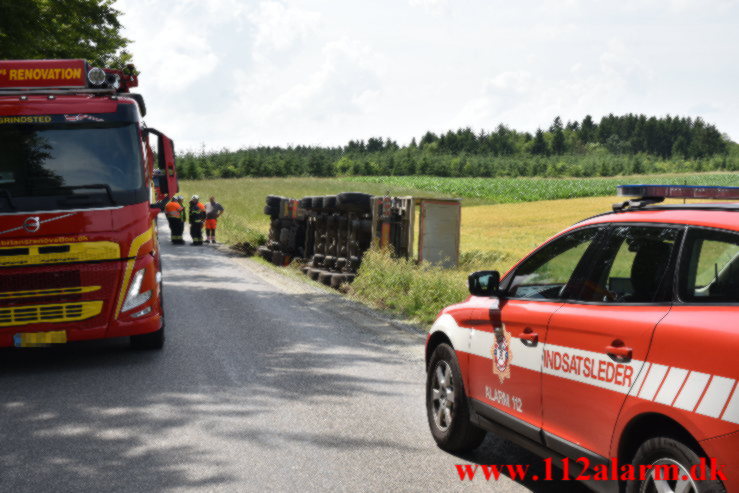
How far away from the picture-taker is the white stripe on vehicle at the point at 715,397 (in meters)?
2.87

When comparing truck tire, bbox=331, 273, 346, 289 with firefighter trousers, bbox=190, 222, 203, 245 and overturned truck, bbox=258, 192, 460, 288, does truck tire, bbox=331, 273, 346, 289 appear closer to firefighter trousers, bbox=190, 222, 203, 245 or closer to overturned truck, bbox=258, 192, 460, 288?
overturned truck, bbox=258, 192, 460, 288

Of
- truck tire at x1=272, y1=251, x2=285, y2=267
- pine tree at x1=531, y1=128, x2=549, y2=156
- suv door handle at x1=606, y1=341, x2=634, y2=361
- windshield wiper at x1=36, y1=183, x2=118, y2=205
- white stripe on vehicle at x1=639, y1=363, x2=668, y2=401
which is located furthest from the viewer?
pine tree at x1=531, y1=128, x2=549, y2=156

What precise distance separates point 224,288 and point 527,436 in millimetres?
11707

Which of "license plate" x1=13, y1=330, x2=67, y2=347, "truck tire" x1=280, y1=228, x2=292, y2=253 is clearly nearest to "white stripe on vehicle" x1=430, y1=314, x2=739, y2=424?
"license plate" x1=13, y1=330, x2=67, y2=347

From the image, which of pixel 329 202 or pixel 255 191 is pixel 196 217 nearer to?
pixel 329 202

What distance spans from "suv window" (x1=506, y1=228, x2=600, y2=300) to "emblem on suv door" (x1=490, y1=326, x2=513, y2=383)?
243mm

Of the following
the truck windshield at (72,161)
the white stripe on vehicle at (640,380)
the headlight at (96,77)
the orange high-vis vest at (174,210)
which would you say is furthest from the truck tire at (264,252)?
the white stripe on vehicle at (640,380)

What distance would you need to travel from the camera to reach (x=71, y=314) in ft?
26.3

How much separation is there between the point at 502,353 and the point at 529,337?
0.36 metres

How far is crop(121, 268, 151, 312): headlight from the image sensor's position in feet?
27.0

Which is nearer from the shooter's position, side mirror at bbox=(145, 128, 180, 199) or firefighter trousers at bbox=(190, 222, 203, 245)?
side mirror at bbox=(145, 128, 180, 199)

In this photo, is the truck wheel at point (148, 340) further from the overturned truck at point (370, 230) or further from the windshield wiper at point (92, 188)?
the overturned truck at point (370, 230)

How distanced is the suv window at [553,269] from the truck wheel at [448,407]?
808 millimetres

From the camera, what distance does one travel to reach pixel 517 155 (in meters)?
177
